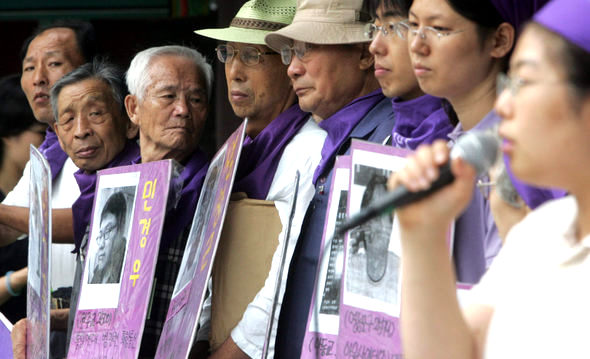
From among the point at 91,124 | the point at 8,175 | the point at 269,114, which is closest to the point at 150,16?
the point at 8,175

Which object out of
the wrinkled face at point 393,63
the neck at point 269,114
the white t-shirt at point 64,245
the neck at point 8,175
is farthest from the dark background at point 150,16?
the wrinkled face at point 393,63

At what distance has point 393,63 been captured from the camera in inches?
113

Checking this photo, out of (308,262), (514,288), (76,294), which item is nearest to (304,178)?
(308,262)

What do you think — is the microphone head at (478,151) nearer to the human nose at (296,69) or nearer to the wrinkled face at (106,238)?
the human nose at (296,69)

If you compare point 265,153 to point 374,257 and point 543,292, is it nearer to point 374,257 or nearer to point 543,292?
point 374,257

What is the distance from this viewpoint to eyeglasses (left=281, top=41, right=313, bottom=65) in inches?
134

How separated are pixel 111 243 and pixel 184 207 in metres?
0.33

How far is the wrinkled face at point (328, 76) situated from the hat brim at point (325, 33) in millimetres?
50

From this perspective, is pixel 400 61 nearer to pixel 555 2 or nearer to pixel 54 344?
pixel 555 2

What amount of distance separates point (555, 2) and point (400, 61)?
1380 mm

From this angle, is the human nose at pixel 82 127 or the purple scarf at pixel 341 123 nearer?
the purple scarf at pixel 341 123

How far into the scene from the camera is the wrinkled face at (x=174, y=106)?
386cm

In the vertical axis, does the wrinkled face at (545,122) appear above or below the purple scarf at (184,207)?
below

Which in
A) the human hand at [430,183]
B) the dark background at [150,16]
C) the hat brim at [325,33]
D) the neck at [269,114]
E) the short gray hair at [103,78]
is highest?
the dark background at [150,16]
